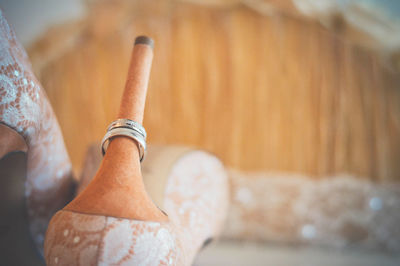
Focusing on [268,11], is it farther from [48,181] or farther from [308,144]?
[48,181]

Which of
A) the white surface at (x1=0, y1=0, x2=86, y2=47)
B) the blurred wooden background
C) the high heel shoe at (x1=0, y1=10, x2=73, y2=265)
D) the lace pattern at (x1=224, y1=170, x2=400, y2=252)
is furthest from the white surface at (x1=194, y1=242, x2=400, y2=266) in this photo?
the white surface at (x1=0, y1=0, x2=86, y2=47)

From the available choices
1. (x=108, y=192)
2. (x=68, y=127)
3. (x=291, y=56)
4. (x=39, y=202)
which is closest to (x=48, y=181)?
(x=39, y=202)

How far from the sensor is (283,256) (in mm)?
818

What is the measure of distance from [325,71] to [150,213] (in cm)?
92

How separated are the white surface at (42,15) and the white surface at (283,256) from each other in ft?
3.13

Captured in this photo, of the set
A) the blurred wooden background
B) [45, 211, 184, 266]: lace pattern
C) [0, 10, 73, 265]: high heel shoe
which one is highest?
the blurred wooden background

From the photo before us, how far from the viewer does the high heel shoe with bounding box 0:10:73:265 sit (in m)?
0.27

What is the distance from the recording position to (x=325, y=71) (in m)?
0.98

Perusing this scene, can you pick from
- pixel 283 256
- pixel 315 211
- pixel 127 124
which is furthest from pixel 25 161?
pixel 315 211

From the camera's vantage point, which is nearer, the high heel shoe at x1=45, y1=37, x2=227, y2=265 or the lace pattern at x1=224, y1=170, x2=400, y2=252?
the high heel shoe at x1=45, y1=37, x2=227, y2=265

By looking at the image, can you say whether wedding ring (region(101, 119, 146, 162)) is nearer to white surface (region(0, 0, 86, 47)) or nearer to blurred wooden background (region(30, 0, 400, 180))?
blurred wooden background (region(30, 0, 400, 180))

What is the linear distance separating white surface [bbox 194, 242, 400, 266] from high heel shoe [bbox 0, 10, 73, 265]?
0.46 meters

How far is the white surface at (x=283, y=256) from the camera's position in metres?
0.75

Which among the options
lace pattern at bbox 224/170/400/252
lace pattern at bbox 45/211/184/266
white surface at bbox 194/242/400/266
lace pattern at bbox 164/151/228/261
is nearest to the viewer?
lace pattern at bbox 45/211/184/266
